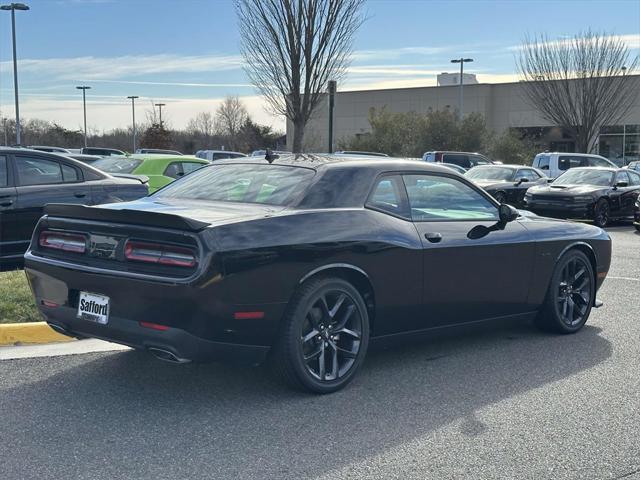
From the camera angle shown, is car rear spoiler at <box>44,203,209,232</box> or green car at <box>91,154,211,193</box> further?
green car at <box>91,154,211,193</box>

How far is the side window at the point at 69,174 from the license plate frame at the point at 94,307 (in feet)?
15.8

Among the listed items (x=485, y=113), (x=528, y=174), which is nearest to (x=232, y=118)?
(x=485, y=113)

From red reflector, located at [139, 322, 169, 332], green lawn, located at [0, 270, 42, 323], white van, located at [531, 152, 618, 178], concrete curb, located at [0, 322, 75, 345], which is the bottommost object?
concrete curb, located at [0, 322, 75, 345]

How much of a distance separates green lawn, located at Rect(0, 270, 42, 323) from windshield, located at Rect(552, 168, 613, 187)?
14363mm

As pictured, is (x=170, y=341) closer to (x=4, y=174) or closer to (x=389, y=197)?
(x=389, y=197)

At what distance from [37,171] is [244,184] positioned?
4425 mm

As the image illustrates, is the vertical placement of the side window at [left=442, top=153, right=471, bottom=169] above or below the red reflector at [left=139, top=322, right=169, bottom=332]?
above

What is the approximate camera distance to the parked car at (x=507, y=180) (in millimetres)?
20312

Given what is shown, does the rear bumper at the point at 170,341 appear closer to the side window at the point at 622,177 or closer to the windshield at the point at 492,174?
the side window at the point at 622,177

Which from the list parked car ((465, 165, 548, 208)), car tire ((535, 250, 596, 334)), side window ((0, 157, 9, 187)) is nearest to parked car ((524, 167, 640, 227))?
parked car ((465, 165, 548, 208))

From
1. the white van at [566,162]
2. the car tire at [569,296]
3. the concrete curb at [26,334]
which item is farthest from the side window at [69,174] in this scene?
the white van at [566,162]

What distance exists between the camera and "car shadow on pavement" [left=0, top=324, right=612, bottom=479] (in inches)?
149

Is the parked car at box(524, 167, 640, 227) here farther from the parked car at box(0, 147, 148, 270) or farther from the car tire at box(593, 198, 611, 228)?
the parked car at box(0, 147, 148, 270)

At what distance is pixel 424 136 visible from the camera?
1766 inches
